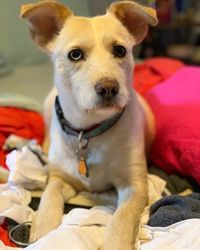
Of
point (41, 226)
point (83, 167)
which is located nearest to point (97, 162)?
point (83, 167)

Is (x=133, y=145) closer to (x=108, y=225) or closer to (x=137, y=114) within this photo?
(x=137, y=114)

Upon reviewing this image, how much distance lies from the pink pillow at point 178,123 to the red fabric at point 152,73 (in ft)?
0.61

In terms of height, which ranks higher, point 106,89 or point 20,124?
point 106,89

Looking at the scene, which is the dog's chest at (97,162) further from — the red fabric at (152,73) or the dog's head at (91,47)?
the red fabric at (152,73)

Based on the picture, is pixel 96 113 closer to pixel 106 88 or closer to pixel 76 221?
pixel 106 88

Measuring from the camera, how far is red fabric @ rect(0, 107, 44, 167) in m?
1.73

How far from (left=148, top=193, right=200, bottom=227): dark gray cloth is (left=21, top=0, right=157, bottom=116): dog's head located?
0.34 metres

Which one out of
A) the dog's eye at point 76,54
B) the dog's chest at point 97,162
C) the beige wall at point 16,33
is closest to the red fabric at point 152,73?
the beige wall at point 16,33

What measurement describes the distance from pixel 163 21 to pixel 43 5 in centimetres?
166

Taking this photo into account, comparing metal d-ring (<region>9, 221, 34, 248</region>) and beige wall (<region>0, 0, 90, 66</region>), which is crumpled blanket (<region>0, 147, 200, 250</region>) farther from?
beige wall (<region>0, 0, 90, 66</region>)

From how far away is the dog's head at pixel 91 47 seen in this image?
1.20m

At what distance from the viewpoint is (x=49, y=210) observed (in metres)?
1.32

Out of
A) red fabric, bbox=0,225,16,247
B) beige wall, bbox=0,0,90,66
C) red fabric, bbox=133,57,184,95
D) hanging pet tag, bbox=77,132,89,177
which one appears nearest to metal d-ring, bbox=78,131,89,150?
hanging pet tag, bbox=77,132,89,177

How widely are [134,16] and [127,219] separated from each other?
2.30ft
